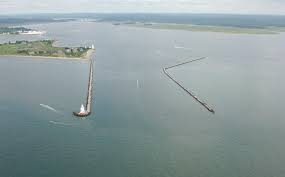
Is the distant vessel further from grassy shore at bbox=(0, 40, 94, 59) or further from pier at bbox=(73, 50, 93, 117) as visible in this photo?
grassy shore at bbox=(0, 40, 94, 59)

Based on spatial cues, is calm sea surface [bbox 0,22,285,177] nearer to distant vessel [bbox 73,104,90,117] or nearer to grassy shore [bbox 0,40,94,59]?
distant vessel [bbox 73,104,90,117]

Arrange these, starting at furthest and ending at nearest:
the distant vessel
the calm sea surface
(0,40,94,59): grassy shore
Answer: (0,40,94,59): grassy shore < the distant vessel < the calm sea surface

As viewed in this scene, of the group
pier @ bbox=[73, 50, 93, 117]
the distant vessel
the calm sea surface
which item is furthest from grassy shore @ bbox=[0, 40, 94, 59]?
the distant vessel

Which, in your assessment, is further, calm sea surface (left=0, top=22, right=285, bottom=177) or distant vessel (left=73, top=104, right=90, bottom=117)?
distant vessel (left=73, top=104, right=90, bottom=117)

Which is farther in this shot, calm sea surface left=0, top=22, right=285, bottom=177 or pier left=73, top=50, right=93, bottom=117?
pier left=73, top=50, right=93, bottom=117

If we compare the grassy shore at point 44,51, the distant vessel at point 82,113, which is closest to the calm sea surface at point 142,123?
the distant vessel at point 82,113

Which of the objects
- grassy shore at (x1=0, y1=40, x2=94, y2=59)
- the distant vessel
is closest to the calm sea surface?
the distant vessel

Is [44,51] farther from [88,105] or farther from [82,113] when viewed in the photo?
[82,113]

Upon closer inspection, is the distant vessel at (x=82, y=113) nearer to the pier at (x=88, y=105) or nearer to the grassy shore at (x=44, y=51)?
the pier at (x=88, y=105)

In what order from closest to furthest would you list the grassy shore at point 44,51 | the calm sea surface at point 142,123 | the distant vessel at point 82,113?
the calm sea surface at point 142,123 → the distant vessel at point 82,113 → the grassy shore at point 44,51

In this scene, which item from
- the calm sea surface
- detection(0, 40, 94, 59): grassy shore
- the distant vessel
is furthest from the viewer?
detection(0, 40, 94, 59): grassy shore
